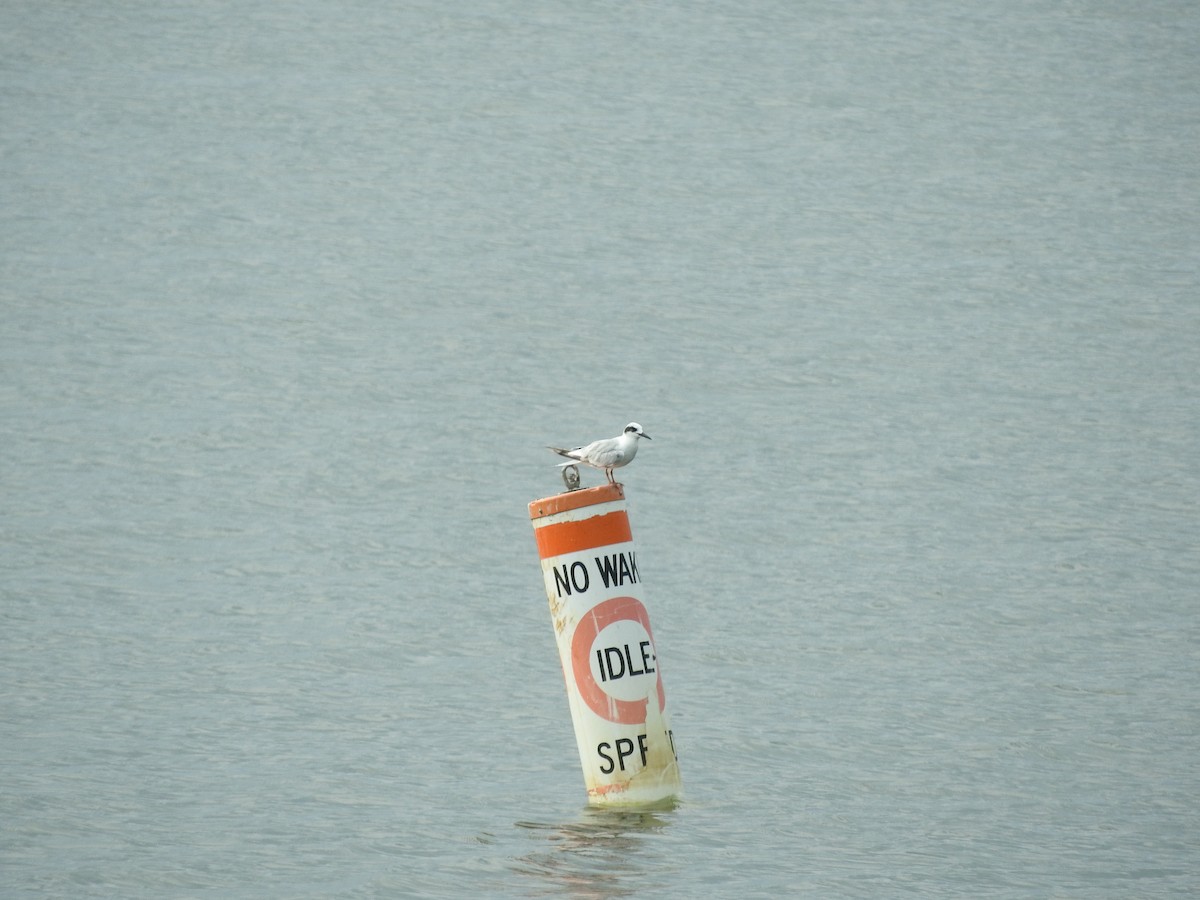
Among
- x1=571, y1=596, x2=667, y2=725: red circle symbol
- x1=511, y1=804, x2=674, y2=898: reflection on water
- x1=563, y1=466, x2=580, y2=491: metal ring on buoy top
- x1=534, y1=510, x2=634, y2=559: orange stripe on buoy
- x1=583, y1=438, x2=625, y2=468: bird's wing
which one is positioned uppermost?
x1=583, y1=438, x2=625, y2=468: bird's wing

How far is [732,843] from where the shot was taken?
34.4ft

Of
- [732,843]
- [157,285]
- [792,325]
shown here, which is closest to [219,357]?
[157,285]

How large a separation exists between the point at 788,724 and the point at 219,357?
62.4ft

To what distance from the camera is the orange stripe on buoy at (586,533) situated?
10070 millimetres

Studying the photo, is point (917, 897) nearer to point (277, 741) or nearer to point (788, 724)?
point (788, 724)

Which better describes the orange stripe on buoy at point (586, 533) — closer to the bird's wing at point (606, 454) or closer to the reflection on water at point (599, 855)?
the bird's wing at point (606, 454)

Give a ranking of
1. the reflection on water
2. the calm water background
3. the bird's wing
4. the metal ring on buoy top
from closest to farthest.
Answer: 1. the reflection on water
2. the metal ring on buoy top
3. the bird's wing
4. the calm water background

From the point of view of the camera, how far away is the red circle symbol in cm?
1016

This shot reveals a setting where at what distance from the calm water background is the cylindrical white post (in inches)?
18.6

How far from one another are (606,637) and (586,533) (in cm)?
64

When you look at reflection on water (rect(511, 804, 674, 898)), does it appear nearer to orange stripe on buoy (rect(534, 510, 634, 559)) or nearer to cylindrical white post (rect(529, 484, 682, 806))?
cylindrical white post (rect(529, 484, 682, 806))

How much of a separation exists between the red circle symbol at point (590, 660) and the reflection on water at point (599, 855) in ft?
2.24

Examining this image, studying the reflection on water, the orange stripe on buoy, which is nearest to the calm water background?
the reflection on water

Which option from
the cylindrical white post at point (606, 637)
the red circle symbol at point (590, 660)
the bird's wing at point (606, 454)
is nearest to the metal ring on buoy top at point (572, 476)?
the cylindrical white post at point (606, 637)
